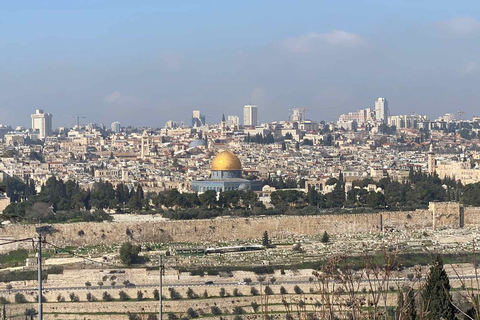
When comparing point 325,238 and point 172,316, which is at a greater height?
point 325,238

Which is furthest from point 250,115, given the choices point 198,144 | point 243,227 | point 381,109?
point 243,227

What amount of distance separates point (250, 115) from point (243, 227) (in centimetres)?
13532

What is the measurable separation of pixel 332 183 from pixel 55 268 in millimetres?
27859

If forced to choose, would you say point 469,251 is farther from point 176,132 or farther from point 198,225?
point 176,132

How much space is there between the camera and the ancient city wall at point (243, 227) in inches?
1494

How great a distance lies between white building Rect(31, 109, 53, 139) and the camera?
156 meters

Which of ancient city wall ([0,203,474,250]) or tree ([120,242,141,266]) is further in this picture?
ancient city wall ([0,203,474,250])

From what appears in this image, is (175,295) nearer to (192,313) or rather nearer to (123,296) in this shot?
(123,296)

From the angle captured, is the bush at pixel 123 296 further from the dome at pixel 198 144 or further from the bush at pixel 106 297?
the dome at pixel 198 144

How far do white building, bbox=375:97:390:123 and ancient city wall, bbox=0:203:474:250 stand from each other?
13709 cm

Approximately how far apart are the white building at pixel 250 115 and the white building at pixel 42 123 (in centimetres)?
3049

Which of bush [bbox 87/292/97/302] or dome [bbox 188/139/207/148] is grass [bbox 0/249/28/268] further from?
dome [bbox 188/139/207/148]

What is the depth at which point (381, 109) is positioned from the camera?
181 m

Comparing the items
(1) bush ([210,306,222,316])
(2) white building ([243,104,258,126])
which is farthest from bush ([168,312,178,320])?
(2) white building ([243,104,258,126])
